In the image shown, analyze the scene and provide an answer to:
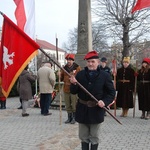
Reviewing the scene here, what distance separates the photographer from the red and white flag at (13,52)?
4.90 meters

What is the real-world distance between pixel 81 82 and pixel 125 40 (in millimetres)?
22811

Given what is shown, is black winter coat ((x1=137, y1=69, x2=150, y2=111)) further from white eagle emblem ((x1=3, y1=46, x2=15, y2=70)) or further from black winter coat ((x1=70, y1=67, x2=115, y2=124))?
white eagle emblem ((x1=3, y1=46, x2=15, y2=70))

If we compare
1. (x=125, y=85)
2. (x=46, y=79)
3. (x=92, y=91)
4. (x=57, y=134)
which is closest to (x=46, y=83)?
(x=46, y=79)

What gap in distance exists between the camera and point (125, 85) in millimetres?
8977

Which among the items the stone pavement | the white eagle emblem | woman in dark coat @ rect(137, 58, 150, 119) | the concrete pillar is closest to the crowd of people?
woman in dark coat @ rect(137, 58, 150, 119)

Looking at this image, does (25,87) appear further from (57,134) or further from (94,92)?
(94,92)

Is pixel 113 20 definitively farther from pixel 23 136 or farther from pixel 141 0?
pixel 23 136

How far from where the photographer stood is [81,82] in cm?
447

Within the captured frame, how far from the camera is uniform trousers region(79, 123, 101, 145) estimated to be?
4.55 meters

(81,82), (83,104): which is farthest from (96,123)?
(81,82)

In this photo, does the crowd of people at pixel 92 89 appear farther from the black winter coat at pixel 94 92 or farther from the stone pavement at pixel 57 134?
the stone pavement at pixel 57 134

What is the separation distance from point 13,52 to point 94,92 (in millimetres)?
1599

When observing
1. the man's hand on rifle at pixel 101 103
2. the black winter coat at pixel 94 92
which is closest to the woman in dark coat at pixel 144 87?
the black winter coat at pixel 94 92

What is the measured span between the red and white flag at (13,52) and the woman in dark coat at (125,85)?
443 centimetres
